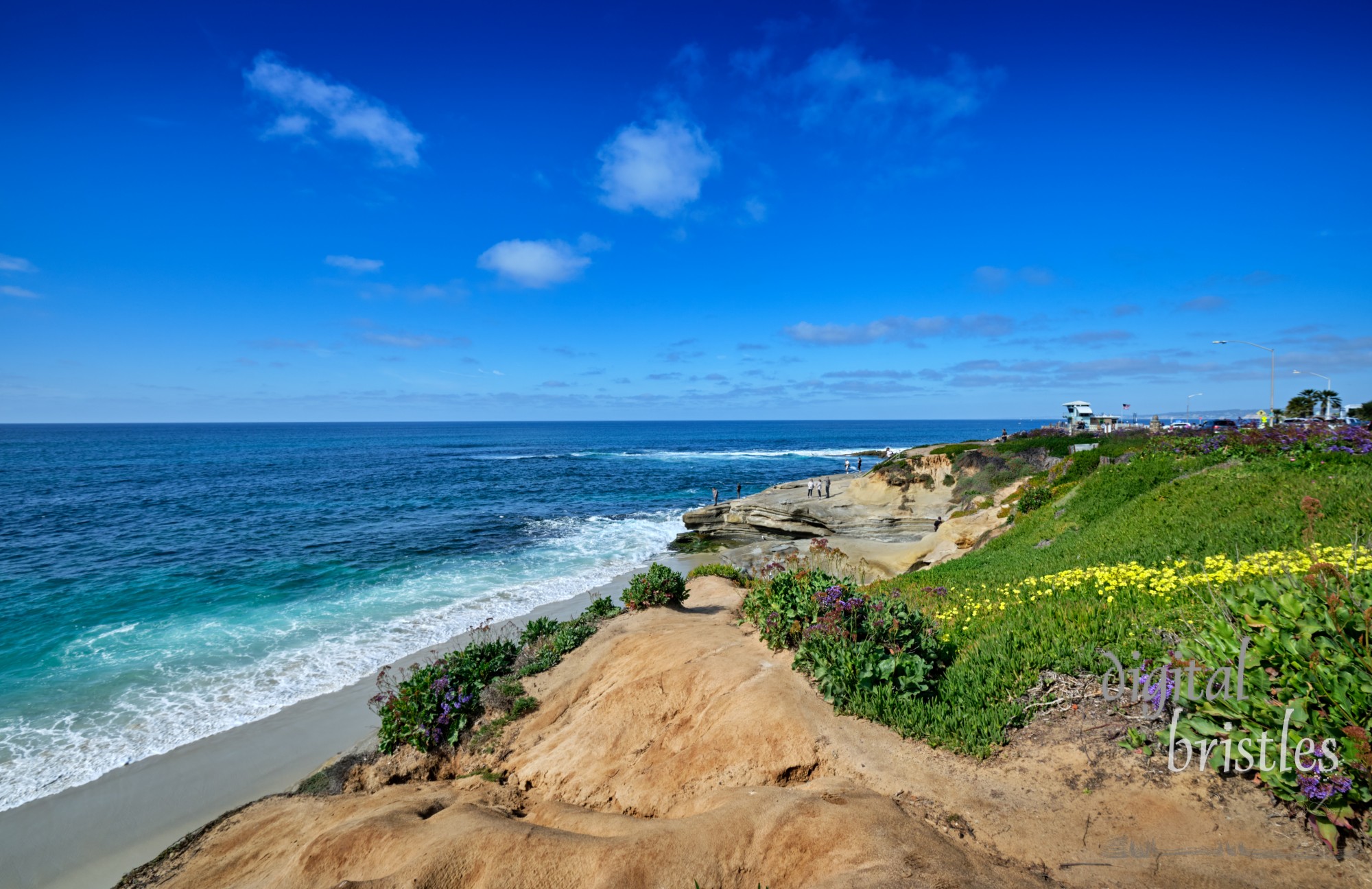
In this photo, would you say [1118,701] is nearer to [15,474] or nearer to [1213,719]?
[1213,719]

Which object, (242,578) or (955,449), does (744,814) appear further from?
(955,449)

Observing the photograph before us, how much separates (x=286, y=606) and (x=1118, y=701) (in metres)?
22.5

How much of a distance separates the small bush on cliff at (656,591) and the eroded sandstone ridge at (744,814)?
3.58 meters

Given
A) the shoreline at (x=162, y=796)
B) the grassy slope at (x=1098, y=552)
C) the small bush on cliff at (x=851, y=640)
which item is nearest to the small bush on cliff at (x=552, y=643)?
the shoreline at (x=162, y=796)

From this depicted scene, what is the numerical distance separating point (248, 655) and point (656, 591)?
38.3ft

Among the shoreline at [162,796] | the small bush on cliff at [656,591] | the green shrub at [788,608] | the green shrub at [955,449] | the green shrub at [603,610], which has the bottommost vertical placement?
the shoreline at [162,796]

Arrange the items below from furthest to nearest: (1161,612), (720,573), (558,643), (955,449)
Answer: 1. (955,449)
2. (720,573)
3. (558,643)
4. (1161,612)

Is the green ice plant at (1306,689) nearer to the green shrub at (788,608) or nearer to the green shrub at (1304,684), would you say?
the green shrub at (1304,684)

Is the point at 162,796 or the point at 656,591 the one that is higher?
the point at 656,591

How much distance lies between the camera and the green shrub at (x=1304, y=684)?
3.71 meters

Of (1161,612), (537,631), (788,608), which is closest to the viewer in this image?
(1161,612)

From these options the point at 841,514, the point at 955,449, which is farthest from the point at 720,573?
the point at 955,449

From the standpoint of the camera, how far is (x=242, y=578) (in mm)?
22797

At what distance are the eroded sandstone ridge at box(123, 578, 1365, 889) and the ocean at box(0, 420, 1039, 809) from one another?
6.28 metres
